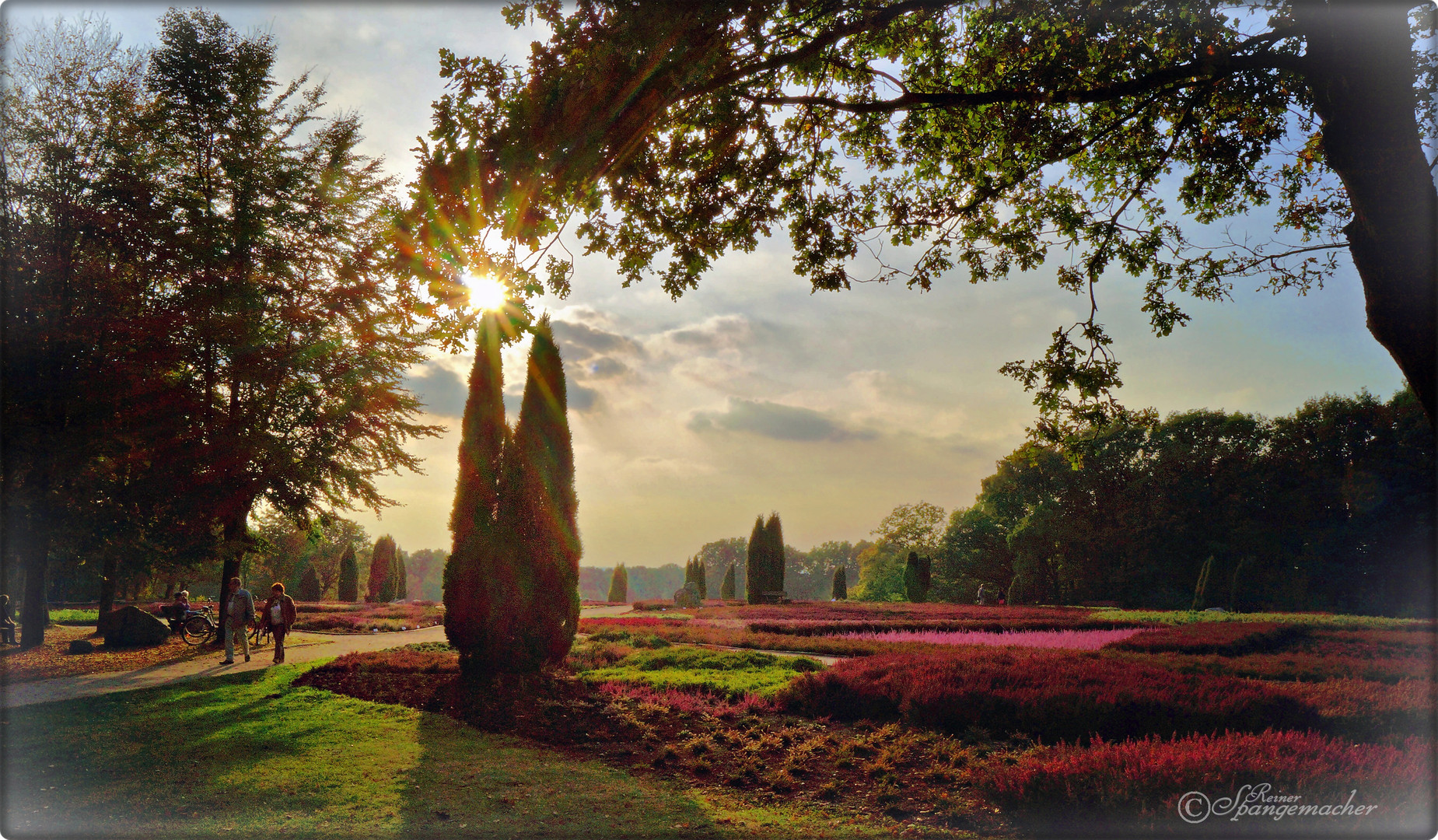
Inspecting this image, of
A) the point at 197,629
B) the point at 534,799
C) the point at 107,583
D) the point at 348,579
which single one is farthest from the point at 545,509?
the point at 348,579

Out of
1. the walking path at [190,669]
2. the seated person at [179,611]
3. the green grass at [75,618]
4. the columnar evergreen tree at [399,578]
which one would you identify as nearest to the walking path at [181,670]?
the walking path at [190,669]

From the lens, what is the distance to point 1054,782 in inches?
198

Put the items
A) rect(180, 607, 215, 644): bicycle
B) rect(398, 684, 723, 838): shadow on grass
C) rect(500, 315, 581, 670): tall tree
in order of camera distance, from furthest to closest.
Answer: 1. rect(180, 607, 215, 644): bicycle
2. rect(500, 315, 581, 670): tall tree
3. rect(398, 684, 723, 838): shadow on grass

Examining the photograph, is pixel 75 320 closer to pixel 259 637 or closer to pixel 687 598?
pixel 259 637

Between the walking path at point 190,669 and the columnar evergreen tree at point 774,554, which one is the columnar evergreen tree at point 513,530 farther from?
the columnar evergreen tree at point 774,554

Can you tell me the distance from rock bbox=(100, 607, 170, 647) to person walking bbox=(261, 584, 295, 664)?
4.03 m

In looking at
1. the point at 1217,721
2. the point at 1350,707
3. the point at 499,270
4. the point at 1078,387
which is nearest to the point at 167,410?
→ the point at 499,270

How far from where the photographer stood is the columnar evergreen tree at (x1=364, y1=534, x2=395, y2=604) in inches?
1758

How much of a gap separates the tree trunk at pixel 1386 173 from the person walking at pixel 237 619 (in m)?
17.7

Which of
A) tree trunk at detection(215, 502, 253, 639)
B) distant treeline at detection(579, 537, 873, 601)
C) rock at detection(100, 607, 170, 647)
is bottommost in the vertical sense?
distant treeline at detection(579, 537, 873, 601)

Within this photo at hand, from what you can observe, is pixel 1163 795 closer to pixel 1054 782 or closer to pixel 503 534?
pixel 1054 782

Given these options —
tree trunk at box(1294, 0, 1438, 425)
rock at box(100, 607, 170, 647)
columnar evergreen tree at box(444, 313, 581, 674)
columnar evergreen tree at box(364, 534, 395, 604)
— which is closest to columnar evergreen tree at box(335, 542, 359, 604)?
columnar evergreen tree at box(364, 534, 395, 604)

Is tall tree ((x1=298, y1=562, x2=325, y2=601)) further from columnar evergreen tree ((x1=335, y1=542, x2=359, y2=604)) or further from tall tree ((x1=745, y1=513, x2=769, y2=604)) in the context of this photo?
tall tree ((x1=745, y1=513, x2=769, y2=604))

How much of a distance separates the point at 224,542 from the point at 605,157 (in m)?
16.0
